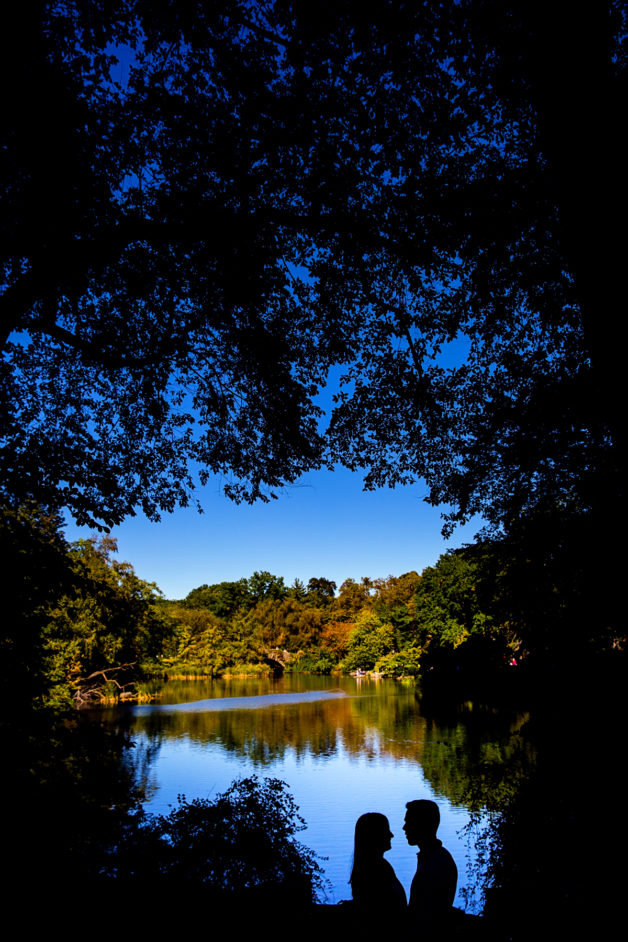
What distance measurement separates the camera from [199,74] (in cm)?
516

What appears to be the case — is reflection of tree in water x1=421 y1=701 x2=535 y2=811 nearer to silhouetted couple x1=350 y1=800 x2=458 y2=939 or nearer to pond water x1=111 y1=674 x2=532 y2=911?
pond water x1=111 y1=674 x2=532 y2=911

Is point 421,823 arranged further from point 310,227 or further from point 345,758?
point 345,758

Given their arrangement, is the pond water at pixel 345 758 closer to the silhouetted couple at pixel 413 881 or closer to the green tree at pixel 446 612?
the green tree at pixel 446 612

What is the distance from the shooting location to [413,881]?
8.77ft

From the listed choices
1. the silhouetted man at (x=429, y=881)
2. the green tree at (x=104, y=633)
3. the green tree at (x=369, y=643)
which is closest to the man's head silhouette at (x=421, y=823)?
the silhouetted man at (x=429, y=881)

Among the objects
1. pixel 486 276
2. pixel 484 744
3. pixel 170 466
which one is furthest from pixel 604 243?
pixel 484 744

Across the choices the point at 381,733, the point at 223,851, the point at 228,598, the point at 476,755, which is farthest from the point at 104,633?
the point at 228,598

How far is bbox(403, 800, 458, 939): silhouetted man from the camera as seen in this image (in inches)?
103

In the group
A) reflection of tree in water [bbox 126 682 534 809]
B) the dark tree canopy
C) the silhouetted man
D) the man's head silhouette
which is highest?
the dark tree canopy

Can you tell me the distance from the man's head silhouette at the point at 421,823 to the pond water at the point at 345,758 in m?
4.67

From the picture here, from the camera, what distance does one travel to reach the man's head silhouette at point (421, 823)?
2.80m

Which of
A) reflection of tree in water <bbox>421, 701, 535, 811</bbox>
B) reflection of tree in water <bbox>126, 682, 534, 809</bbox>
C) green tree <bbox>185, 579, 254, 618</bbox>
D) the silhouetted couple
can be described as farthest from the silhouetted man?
green tree <bbox>185, 579, 254, 618</bbox>

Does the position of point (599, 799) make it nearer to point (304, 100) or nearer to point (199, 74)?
point (304, 100)

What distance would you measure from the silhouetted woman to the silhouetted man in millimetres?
105
